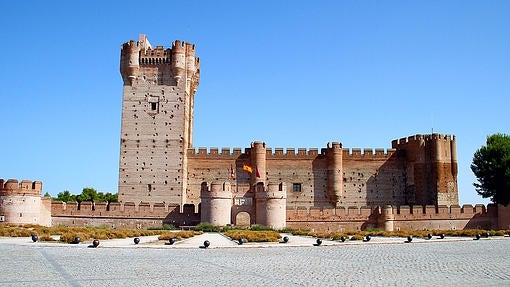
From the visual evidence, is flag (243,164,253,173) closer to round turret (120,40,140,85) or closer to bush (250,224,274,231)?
bush (250,224,274,231)

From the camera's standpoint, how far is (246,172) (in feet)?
129

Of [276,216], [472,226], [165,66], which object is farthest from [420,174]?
[165,66]

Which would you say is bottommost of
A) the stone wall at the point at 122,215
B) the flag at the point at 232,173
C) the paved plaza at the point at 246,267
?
the paved plaza at the point at 246,267

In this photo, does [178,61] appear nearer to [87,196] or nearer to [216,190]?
[216,190]

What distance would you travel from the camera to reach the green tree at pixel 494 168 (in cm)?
3700

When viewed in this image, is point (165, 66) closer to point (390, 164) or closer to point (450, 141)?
point (390, 164)

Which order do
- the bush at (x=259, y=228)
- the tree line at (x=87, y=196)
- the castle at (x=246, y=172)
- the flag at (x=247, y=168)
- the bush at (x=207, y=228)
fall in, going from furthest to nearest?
the tree line at (x=87, y=196) → the flag at (x=247, y=168) → the castle at (x=246, y=172) → the bush at (x=207, y=228) → the bush at (x=259, y=228)

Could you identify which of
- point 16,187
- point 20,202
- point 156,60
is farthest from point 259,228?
point 156,60

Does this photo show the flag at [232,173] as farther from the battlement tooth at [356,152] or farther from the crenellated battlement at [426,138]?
the crenellated battlement at [426,138]

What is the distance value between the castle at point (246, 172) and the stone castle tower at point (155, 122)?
7 centimetres

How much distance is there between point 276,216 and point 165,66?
46.7 feet

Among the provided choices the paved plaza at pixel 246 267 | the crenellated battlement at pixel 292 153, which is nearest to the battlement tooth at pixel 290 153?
the crenellated battlement at pixel 292 153

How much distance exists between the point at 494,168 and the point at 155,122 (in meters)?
24.1

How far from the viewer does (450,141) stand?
39.2m
